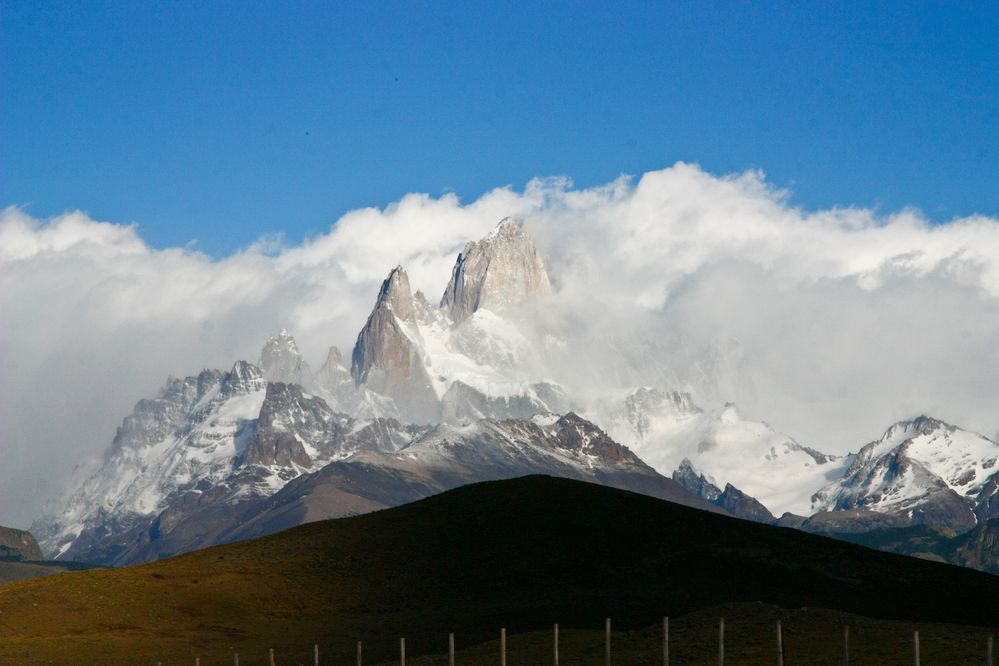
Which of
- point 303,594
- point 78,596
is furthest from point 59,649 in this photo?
point 303,594

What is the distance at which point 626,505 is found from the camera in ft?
569

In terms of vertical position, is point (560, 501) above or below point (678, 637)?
above

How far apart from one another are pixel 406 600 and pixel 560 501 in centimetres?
3417

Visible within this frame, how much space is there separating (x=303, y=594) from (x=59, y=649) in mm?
30163

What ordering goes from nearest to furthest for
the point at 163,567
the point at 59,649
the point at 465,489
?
the point at 59,649
the point at 163,567
the point at 465,489

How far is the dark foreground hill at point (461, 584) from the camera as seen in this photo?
424 ft

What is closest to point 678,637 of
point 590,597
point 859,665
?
point 859,665

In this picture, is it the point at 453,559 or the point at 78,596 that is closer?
the point at 78,596

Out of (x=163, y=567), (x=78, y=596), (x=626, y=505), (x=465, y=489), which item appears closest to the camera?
(x=78, y=596)

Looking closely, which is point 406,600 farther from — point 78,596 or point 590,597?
point 78,596

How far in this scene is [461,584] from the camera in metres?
149

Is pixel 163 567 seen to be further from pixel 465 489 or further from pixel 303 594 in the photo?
pixel 465 489

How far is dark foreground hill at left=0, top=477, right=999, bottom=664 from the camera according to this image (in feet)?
424

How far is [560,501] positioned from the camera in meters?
175
